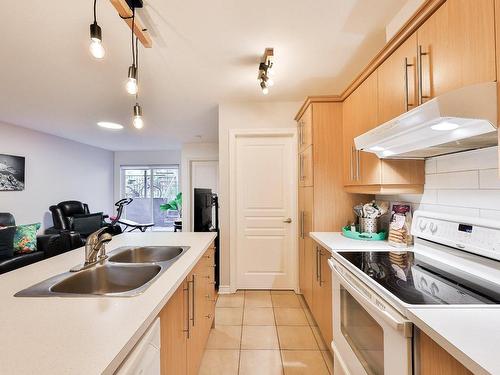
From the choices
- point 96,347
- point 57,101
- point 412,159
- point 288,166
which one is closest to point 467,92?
point 412,159

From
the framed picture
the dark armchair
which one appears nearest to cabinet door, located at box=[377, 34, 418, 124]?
the dark armchair

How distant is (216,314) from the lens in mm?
2543

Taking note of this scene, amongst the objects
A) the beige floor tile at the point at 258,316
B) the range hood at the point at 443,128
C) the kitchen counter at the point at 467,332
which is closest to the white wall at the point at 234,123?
the beige floor tile at the point at 258,316

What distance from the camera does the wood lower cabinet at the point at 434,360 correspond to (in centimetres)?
66

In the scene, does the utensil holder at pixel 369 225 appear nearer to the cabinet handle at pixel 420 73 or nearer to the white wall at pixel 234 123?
the cabinet handle at pixel 420 73

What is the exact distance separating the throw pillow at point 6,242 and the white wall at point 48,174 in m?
1.42

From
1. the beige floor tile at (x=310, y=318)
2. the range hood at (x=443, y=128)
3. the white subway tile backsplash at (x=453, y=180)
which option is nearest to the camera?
the range hood at (x=443, y=128)

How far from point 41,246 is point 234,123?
3.41 metres

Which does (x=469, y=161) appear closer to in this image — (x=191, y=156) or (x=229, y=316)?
(x=229, y=316)

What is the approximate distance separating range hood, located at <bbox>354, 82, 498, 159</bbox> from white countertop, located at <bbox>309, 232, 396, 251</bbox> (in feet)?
2.10

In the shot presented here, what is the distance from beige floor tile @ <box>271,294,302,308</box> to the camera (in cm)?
273

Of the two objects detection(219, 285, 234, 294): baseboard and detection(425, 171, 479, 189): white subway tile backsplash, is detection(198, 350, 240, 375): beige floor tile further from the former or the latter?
detection(425, 171, 479, 189): white subway tile backsplash

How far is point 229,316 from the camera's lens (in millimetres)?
2500

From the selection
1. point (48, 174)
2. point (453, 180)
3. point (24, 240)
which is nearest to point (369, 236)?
point (453, 180)
